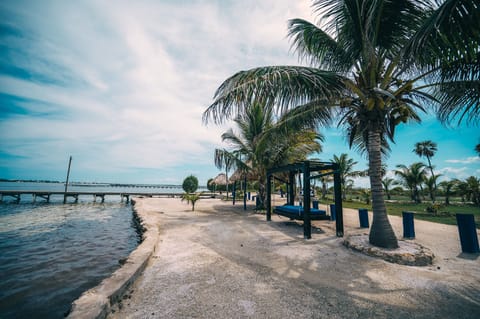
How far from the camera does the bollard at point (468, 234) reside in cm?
489

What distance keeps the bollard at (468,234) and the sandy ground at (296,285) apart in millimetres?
265

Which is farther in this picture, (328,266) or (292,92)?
(292,92)

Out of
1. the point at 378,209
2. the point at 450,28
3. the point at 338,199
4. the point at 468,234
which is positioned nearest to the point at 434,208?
the point at 468,234

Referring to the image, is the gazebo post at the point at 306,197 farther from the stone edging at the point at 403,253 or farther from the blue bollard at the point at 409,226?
the blue bollard at the point at 409,226

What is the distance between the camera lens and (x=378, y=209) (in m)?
5.02

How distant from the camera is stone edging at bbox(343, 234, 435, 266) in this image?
13.6 feet

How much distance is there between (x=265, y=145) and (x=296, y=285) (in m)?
6.66

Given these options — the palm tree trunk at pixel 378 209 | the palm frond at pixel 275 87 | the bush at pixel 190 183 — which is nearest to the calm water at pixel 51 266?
the palm frond at pixel 275 87

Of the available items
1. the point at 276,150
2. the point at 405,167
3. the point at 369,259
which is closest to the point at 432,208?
the point at 276,150

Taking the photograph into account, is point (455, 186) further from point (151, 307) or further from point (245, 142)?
point (151, 307)

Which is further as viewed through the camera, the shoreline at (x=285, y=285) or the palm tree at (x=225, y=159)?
the palm tree at (x=225, y=159)

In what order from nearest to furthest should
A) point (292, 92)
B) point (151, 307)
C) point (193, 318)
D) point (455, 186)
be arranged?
point (193, 318) < point (151, 307) < point (292, 92) < point (455, 186)

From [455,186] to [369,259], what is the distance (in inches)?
1218

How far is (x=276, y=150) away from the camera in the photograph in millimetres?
11930
